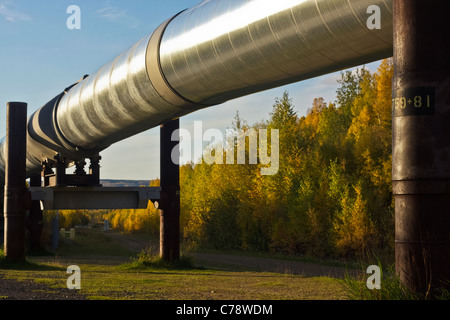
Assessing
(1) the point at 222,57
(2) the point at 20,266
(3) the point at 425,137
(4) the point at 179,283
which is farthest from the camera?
(2) the point at 20,266

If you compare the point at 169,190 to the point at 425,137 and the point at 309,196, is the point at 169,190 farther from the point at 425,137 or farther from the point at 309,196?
the point at 309,196

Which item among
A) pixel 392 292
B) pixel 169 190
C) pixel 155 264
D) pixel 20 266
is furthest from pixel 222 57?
pixel 20 266

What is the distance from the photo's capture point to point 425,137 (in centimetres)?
602

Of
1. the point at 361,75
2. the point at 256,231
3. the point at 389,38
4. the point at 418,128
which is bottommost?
the point at 256,231

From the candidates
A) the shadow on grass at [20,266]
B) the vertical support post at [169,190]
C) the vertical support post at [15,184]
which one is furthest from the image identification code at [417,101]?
the vertical support post at [15,184]

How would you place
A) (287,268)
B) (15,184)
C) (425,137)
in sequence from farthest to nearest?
1. (287,268)
2. (15,184)
3. (425,137)

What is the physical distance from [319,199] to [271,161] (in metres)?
4.36

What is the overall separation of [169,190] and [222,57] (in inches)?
401

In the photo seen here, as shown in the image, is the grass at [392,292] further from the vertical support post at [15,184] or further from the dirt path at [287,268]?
the vertical support post at [15,184]

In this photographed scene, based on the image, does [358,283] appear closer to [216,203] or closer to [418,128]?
[418,128]

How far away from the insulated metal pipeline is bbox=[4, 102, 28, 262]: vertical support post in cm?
539

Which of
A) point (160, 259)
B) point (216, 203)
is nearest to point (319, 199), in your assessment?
point (216, 203)

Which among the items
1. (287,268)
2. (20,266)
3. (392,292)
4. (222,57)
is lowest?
(287,268)

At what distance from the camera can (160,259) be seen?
675 inches
